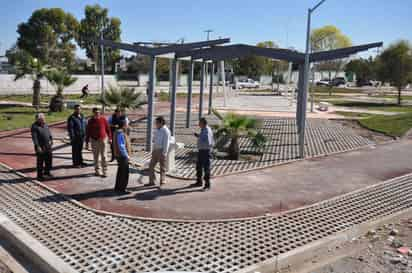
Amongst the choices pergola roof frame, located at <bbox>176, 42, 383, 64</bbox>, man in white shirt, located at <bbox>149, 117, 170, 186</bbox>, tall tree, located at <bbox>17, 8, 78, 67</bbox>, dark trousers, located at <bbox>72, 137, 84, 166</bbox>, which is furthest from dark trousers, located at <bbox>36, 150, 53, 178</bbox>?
tall tree, located at <bbox>17, 8, 78, 67</bbox>

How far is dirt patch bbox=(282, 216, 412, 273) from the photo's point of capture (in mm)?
5938

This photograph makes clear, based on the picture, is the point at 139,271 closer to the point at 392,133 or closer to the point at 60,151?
the point at 60,151

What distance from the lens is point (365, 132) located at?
18641 mm

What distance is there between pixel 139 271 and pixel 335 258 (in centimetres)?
278

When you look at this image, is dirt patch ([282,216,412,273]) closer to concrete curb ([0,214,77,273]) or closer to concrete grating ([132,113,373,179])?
concrete curb ([0,214,77,273])

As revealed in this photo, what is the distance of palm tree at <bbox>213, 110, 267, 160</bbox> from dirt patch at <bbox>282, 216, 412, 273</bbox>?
5.29 m

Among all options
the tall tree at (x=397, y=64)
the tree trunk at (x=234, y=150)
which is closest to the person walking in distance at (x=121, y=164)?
the tree trunk at (x=234, y=150)

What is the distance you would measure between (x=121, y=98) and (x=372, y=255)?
11.4 metres

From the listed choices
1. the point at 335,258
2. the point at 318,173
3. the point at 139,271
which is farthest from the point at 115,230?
the point at 318,173

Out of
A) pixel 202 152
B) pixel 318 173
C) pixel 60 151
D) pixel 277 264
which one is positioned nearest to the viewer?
pixel 277 264

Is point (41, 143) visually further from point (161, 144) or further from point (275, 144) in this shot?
point (275, 144)

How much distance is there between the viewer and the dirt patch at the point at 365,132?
16859mm

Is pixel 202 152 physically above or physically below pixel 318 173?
above

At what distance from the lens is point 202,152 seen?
9.21 meters
